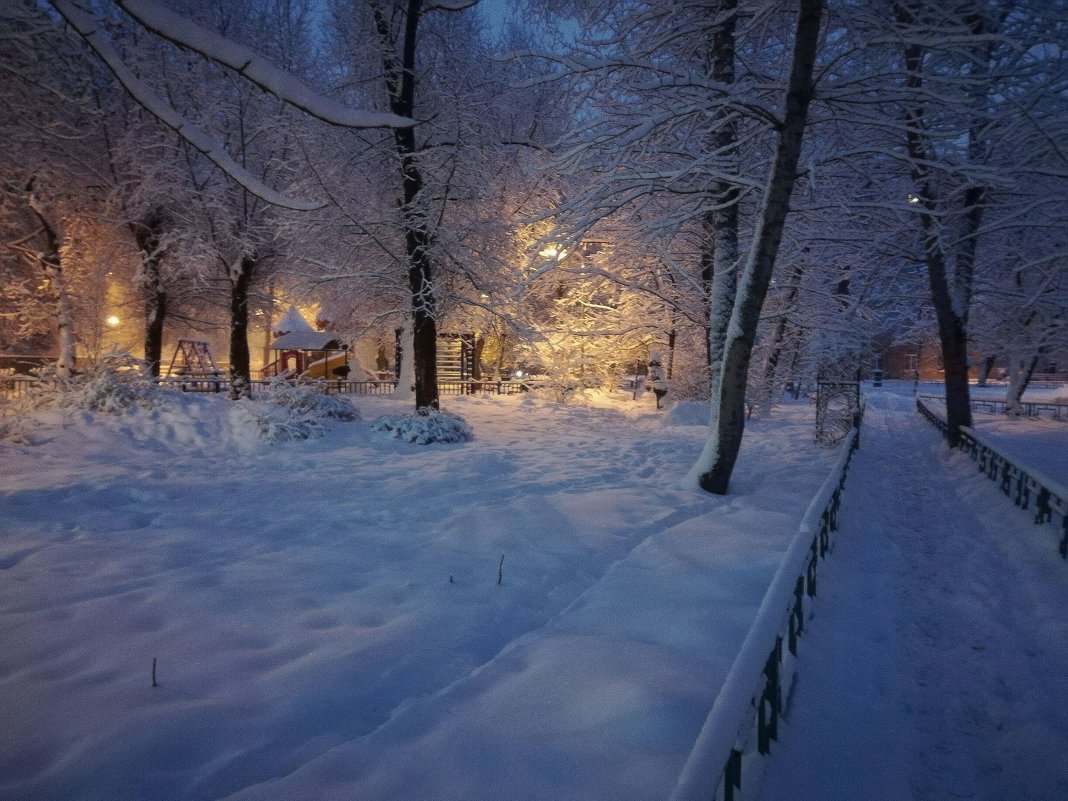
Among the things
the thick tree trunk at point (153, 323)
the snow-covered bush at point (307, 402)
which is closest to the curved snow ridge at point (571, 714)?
the snow-covered bush at point (307, 402)

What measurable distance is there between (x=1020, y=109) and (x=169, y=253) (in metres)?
19.5

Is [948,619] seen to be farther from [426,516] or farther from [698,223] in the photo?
[698,223]

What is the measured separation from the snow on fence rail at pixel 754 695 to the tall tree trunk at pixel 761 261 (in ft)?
11.4

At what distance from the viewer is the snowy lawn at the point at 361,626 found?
2396 millimetres

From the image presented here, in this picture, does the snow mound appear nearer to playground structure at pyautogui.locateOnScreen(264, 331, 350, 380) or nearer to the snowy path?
the snowy path

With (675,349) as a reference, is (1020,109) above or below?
above

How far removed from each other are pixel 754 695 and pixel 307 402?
12.1 m

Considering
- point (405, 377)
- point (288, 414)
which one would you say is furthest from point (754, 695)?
point (405, 377)

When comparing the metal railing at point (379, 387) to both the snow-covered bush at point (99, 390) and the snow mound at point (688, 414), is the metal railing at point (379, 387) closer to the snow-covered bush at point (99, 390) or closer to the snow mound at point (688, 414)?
the snow-covered bush at point (99, 390)

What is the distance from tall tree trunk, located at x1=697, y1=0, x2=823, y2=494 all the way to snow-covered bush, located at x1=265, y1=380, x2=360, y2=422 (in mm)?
8805

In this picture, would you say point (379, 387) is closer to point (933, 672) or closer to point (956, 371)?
point (956, 371)

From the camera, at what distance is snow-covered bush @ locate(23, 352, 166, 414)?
33.5 ft

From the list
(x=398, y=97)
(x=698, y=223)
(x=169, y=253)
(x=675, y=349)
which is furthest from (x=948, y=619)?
(x=169, y=253)

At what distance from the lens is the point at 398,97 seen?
12.4 m
